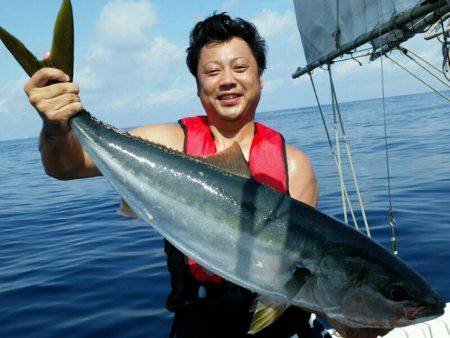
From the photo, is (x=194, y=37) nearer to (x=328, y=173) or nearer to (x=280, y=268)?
(x=280, y=268)

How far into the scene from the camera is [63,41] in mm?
3211

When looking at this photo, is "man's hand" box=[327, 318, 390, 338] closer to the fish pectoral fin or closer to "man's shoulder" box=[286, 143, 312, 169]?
the fish pectoral fin

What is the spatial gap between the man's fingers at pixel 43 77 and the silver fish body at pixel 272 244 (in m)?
0.76

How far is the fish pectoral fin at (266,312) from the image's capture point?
9.25 feet

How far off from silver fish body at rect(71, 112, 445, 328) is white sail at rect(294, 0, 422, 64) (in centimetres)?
511

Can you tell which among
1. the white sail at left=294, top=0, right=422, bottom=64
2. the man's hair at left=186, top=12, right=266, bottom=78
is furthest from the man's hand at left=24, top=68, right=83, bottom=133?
the white sail at left=294, top=0, right=422, bottom=64

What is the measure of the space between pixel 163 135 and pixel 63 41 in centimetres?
130

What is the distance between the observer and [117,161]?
127 inches

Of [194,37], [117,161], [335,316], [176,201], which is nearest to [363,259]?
[335,316]

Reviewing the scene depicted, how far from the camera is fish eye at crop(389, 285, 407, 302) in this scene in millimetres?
2682

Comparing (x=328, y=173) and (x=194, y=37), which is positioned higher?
(x=194, y=37)

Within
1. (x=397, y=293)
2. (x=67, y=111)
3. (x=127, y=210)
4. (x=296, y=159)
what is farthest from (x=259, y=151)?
(x=397, y=293)

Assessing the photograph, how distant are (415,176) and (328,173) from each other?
3813 millimetres

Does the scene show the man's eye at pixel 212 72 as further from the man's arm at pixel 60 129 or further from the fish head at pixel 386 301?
the fish head at pixel 386 301
